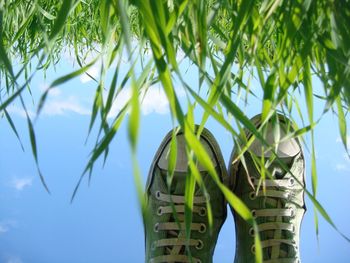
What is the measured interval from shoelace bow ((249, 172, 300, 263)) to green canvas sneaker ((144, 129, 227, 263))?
61 millimetres

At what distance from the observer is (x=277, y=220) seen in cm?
78

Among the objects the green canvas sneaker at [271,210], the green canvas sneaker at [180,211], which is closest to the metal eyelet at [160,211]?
the green canvas sneaker at [180,211]

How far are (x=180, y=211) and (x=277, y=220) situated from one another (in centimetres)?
15

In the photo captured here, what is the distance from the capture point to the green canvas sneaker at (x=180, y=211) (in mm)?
750

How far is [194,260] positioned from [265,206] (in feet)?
0.47

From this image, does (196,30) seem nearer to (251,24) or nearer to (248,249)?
(251,24)

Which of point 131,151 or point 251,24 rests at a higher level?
point 251,24

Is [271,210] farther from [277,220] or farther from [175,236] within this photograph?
[175,236]

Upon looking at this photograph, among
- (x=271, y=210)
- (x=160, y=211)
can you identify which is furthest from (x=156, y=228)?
(x=271, y=210)

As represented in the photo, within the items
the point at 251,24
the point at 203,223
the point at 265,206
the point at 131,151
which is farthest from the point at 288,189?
the point at 131,151

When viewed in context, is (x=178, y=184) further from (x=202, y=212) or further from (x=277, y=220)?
(x=277, y=220)

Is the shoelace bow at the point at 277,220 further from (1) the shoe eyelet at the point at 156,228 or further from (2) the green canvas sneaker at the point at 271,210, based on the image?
(1) the shoe eyelet at the point at 156,228

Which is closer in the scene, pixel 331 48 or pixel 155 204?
pixel 331 48

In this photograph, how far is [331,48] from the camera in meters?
0.29
